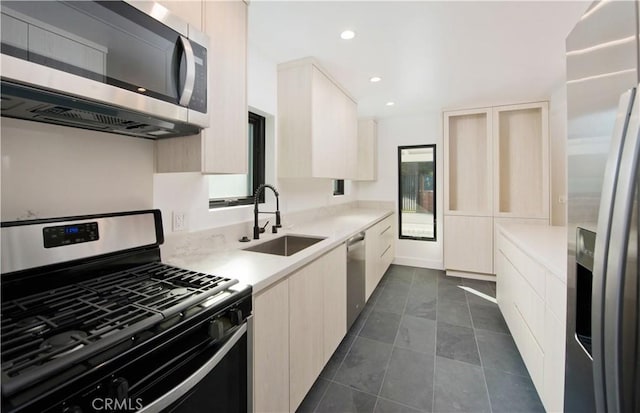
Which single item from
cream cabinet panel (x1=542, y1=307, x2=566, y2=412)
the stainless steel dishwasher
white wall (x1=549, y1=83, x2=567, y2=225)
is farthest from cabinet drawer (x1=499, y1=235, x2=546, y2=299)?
white wall (x1=549, y1=83, x2=567, y2=225)

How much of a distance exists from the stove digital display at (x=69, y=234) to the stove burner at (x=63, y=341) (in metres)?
0.47

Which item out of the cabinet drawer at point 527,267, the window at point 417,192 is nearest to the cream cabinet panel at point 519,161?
the window at point 417,192

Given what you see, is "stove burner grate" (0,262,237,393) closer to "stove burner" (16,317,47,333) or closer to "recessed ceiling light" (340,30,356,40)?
"stove burner" (16,317,47,333)

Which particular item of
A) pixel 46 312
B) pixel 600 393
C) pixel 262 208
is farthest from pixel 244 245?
pixel 600 393

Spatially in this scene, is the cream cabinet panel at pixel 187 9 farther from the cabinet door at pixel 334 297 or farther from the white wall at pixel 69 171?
the cabinet door at pixel 334 297

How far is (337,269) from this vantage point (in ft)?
6.64

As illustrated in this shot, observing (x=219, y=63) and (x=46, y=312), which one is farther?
(x=219, y=63)

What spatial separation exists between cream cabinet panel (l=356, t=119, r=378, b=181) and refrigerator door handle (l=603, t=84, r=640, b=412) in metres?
3.86

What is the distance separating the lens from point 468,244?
12.8ft

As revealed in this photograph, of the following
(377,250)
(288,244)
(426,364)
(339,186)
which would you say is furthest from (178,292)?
(339,186)

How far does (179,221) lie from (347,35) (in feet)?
5.82

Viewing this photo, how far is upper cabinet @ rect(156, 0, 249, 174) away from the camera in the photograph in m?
1.30

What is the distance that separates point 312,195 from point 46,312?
8.37 ft

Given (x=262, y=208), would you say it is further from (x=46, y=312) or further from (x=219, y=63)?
(x=46, y=312)
